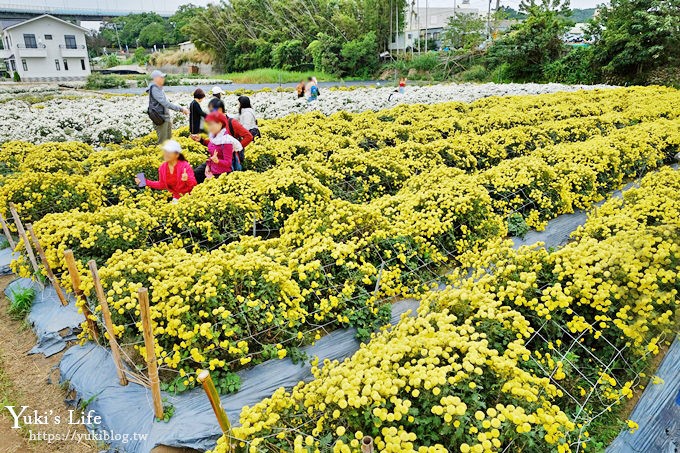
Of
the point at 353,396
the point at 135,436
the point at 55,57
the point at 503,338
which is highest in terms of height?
the point at 55,57

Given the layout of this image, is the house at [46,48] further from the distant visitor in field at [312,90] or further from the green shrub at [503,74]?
the green shrub at [503,74]

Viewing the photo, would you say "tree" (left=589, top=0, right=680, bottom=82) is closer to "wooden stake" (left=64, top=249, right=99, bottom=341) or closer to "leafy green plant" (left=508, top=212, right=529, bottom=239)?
"leafy green plant" (left=508, top=212, right=529, bottom=239)

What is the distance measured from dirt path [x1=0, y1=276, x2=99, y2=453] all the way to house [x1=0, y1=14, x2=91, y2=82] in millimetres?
46346

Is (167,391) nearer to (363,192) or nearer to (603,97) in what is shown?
(363,192)

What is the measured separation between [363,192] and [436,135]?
3821 mm

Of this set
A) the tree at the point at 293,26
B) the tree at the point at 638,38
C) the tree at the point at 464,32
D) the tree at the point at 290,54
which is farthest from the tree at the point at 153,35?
the tree at the point at 638,38

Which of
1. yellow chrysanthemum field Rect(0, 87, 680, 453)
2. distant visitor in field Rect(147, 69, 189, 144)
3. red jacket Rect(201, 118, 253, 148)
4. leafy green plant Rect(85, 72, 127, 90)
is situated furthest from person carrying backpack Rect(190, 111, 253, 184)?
leafy green plant Rect(85, 72, 127, 90)

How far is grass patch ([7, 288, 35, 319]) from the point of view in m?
5.01

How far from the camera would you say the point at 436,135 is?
33.1 ft

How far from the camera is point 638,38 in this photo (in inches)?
854

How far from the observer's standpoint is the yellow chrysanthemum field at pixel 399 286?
2.58m

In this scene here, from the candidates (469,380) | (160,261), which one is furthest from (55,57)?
(469,380)

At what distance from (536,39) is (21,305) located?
1206 inches

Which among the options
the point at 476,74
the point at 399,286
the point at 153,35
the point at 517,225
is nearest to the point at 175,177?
the point at 399,286
